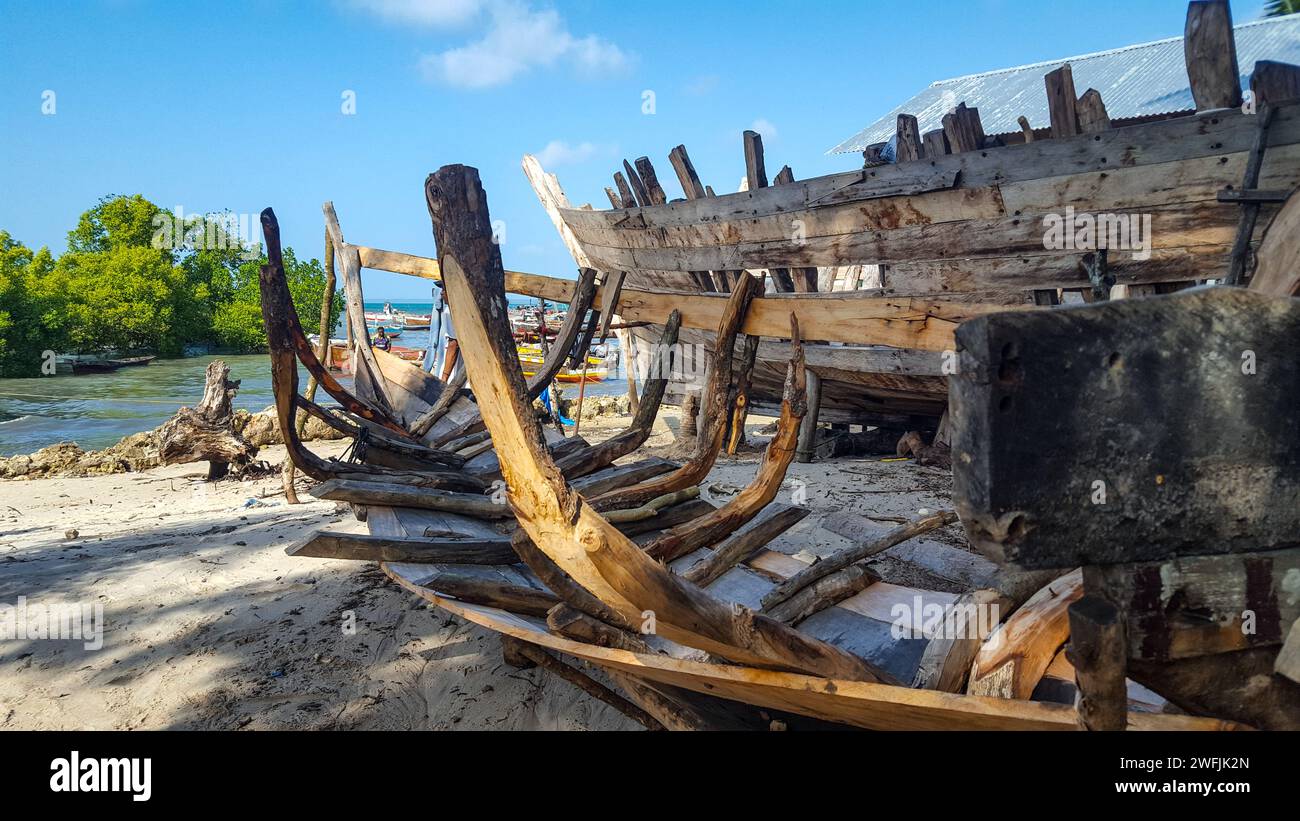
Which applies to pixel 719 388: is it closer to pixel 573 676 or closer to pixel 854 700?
pixel 573 676

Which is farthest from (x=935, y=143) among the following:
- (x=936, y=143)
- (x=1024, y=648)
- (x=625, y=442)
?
(x=1024, y=648)

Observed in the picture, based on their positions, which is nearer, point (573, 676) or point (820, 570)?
point (820, 570)

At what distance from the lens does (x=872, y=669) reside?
8.16 feet

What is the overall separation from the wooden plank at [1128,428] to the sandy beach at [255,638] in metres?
2.67

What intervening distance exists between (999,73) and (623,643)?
876 inches

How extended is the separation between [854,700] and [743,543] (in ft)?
6.26

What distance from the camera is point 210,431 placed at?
1016 centimetres

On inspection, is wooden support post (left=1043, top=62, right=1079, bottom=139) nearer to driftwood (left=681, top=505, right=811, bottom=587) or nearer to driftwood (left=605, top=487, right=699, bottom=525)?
driftwood (left=681, top=505, right=811, bottom=587)

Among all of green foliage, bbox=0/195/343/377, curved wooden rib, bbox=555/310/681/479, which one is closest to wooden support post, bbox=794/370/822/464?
curved wooden rib, bbox=555/310/681/479

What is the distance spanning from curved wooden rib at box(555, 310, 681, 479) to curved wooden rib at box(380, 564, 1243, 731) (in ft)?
7.66

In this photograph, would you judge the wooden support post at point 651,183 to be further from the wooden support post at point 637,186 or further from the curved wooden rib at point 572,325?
the curved wooden rib at point 572,325

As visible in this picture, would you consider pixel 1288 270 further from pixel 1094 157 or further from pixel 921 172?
pixel 921 172

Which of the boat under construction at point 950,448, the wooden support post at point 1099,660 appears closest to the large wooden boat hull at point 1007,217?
the boat under construction at point 950,448
